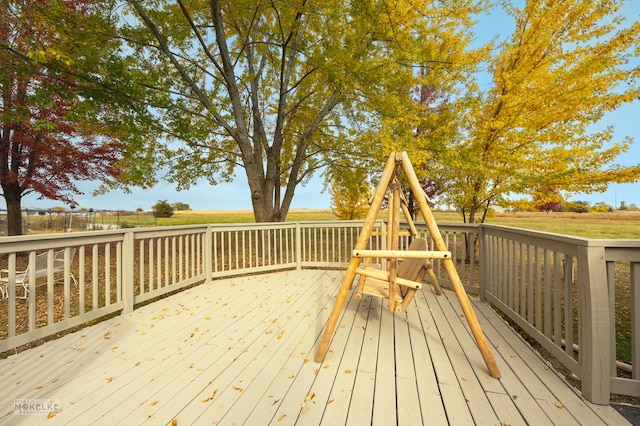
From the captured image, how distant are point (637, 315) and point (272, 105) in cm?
966

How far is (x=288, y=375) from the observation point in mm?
1896

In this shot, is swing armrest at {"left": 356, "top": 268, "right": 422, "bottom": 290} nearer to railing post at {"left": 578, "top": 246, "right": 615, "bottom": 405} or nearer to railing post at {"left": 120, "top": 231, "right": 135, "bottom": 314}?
railing post at {"left": 578, "top": 246, "right": 615, "bottom": 405}

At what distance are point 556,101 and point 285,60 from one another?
6.32 m

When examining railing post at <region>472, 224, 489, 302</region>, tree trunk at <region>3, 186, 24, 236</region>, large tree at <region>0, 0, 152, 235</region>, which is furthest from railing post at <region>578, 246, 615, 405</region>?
tree trunk at <region>3, 186, 24, 236</region>

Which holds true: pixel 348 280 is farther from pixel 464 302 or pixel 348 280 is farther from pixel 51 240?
pixel 51 240

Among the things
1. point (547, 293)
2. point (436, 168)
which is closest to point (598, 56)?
point (436, 168)

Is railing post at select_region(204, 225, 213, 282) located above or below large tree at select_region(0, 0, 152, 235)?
below

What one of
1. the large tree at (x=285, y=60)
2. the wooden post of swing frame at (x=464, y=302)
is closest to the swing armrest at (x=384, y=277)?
the wooden post of swing frame at (x=464, y=302)

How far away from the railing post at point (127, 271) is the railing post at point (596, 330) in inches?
164

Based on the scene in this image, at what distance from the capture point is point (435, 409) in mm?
1560

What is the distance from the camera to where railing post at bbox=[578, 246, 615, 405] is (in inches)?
63.4

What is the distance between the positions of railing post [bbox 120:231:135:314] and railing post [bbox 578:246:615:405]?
4.16 metres

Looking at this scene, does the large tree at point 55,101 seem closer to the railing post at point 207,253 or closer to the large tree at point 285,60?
the large tree at point 285,60

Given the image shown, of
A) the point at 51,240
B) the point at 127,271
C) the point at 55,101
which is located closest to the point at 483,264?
the point at 127,271
